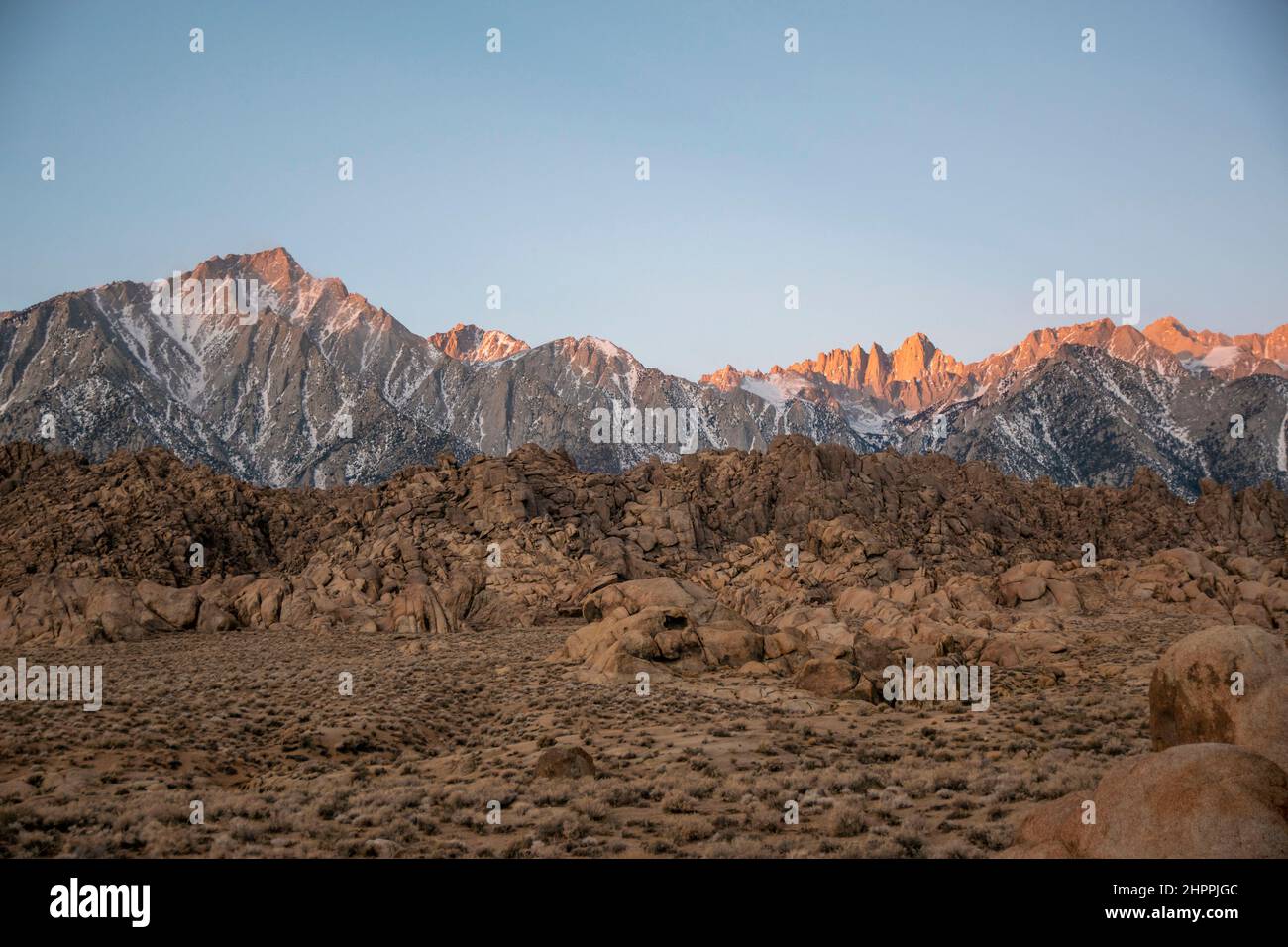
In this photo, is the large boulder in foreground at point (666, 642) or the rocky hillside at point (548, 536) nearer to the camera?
the large boulder in foreground at point (666, 642)

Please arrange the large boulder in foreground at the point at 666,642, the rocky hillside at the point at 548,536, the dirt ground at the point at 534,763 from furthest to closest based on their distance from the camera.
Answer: the rocky hillside at the point at 548,536
the large boulder in foreground at the point at 666,642
the dirt ground at the point at 534,763

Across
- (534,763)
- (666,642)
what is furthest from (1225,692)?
(666,642)

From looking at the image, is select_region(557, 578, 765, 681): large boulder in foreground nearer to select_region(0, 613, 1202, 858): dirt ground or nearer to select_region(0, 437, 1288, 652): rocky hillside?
select_region(0, 613, 1202, 858): dirt ground

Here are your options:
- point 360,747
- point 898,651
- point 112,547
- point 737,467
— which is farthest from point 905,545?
point 112,547

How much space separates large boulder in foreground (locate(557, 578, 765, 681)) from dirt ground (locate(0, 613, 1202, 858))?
2298mm

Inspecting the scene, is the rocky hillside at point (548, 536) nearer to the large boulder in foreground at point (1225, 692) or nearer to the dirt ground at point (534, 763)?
the dirt ground at point (534, 763)

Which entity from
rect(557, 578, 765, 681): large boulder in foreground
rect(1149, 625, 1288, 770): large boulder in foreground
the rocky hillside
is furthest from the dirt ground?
the rocky hillside

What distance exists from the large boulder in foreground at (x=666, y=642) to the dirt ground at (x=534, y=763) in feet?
7.54

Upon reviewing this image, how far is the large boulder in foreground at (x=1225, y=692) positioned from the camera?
13.5m

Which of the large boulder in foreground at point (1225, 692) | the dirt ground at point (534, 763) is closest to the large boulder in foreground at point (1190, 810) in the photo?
the dirt ground at point (534, 763)
